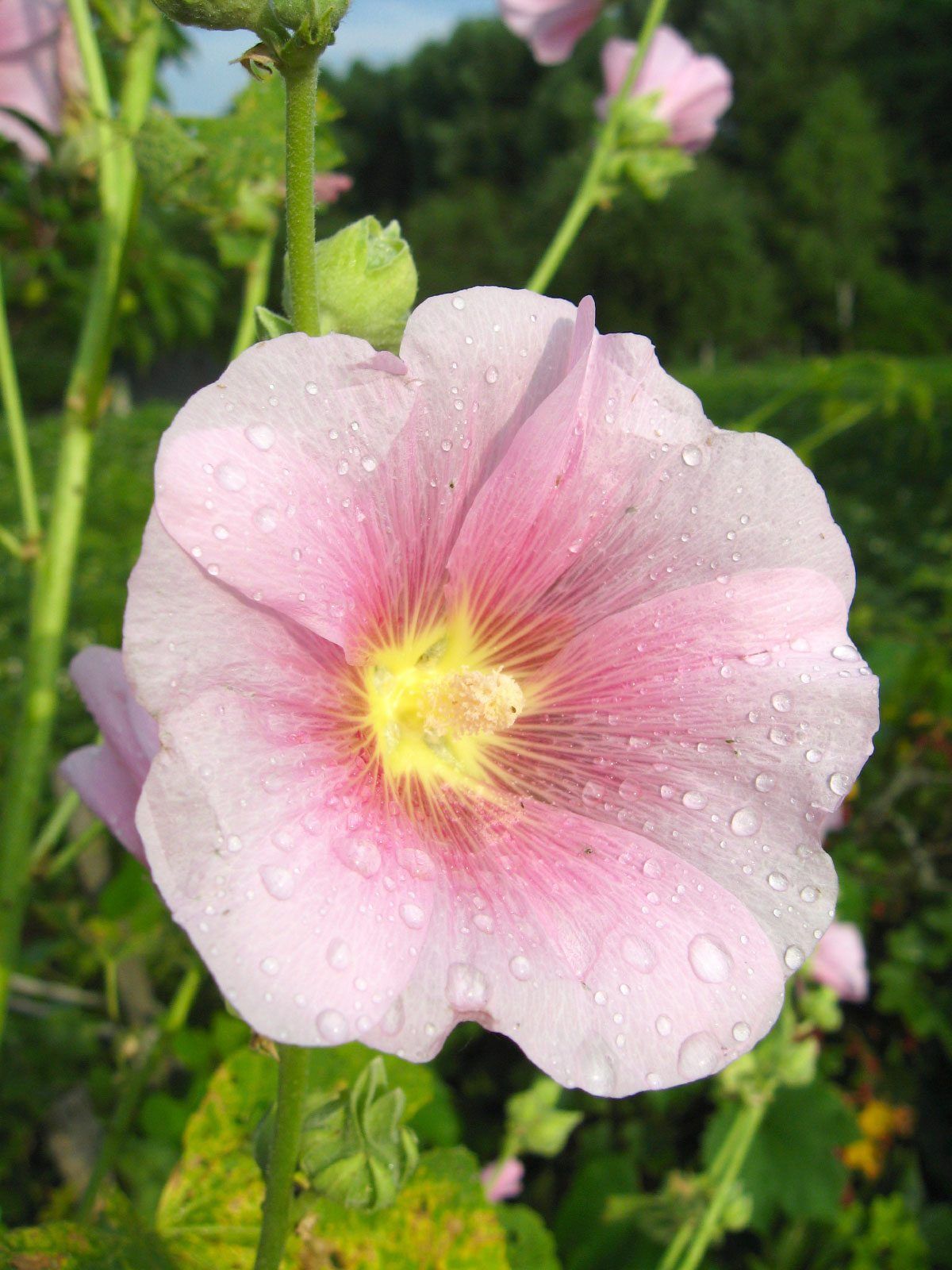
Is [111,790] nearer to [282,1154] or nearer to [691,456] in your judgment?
[282,1154]

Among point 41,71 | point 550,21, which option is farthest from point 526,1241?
point 550,21

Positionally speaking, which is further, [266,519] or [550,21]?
[550,21]

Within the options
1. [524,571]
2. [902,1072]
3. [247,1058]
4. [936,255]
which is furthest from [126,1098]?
[936,255]

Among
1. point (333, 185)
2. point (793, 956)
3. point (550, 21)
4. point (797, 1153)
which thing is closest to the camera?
point (793, 956)

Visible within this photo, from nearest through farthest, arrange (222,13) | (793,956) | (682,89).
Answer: (222,13)
(793,956)
(682,89)

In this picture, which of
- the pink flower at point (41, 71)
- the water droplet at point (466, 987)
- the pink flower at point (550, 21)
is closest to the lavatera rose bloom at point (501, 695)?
the water droplet at point (466, 987)

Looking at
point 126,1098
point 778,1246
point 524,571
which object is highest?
point 524,571

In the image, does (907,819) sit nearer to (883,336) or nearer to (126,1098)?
(126,1098)

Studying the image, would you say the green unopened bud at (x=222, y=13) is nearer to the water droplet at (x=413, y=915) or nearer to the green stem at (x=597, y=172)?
the water droplet at (x=413, y=915)
